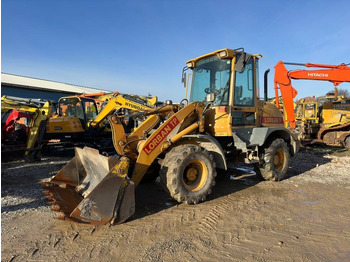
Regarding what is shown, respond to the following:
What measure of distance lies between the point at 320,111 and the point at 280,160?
370 inches

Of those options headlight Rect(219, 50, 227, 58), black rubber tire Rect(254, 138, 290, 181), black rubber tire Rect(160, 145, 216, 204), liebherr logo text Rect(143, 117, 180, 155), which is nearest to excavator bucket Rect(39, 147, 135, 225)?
liebherr logo text Rect(143, 117, 180, 155)

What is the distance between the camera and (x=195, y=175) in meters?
4.61

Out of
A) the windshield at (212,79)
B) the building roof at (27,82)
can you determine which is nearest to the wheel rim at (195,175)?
the windshield at (212,79)

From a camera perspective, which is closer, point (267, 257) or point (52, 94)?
point (267, 257)

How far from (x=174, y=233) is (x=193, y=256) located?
582 millimetres

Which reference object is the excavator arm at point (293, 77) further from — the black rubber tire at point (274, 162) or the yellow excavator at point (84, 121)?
the yellow excavator at point (84, 121)

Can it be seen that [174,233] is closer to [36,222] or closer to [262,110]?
[36,222]

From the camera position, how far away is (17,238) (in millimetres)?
3406

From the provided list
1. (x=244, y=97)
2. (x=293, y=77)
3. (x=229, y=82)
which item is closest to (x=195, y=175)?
(x=229, y=82)

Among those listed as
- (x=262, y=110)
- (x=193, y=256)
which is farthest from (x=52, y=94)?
(x=193, y=256)

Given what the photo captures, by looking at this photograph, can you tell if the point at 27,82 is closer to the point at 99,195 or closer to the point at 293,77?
the point at 293,77

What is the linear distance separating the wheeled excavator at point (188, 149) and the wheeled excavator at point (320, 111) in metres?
2.55

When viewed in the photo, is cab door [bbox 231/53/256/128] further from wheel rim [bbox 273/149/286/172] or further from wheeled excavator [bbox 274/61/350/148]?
wheeled excavator [bbox 274/61/350/148]

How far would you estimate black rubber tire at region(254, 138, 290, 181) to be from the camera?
19.5 ft
